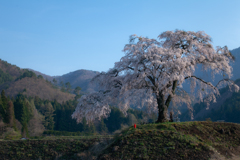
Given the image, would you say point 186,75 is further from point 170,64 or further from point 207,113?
point 207,113

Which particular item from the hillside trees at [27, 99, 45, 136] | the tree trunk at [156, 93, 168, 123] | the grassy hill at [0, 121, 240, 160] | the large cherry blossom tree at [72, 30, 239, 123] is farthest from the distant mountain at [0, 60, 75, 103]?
the grassy hill at [0, 121, 240, 160]

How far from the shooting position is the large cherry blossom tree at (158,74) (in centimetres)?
1850

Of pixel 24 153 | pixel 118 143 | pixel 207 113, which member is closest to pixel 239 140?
pixel 118 143

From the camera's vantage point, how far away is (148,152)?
14172mm

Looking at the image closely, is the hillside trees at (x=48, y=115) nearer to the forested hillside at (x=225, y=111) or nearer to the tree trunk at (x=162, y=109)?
the forested hillside at (x=225, y=111)

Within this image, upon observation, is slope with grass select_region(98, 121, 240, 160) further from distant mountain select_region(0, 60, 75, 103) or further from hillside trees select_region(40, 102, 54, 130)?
distant mountain select_region(0, 60, 75, 103)

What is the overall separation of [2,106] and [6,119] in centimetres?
336

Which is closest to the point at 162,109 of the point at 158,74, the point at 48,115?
the point at 158,74

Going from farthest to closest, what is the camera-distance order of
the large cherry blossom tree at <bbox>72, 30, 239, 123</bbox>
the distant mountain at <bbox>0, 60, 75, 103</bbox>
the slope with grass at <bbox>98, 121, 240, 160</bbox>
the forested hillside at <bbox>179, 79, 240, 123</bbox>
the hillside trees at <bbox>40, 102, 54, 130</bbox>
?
the distant mountain at <bbox>0, 60, 75, 103</bbox>, the forested hillside at <bbox>179, 79, 240, 123</bbox>, the hillside trees at <bbox>40, 102, 54, 130</bbox>, the large cherry blossom tree at <bbox>72, 30, 239, 123</bbox>, the slope with grass at <bbox>98, 121, 240, 160</bbox>

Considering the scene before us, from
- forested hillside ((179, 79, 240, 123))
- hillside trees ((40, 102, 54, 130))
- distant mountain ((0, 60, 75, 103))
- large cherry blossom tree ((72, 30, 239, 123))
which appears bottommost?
forested hillside ((179, 79, 240, 123))

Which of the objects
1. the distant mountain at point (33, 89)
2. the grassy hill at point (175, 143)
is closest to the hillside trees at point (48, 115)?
the distant mountain at point (33, 89)

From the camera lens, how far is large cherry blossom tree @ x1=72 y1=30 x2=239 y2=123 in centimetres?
1850

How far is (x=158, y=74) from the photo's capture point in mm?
19375

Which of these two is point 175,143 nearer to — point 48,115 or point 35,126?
point 35,126
